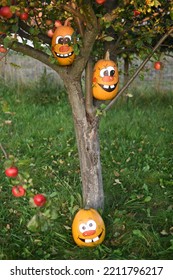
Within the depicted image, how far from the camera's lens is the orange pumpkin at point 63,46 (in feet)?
8.25

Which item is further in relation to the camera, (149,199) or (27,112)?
(27,112)

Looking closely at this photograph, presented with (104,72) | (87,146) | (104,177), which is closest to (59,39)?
(104,72)

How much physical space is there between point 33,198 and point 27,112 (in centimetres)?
357

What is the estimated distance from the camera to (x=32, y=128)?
4746 mm

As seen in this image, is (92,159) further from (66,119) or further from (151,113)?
(151,113)

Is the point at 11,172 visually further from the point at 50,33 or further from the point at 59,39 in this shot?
the point at 50,33

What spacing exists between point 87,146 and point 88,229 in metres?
0.56

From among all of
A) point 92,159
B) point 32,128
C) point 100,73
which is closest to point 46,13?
point 100,73

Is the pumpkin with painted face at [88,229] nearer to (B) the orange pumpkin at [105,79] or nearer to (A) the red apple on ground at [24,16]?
(B) the orange pumpkin at [105,79]

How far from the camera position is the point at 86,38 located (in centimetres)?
244

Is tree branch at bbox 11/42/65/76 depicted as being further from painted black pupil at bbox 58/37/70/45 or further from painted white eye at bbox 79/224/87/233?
painted white eye at bbox 79/224/87/233

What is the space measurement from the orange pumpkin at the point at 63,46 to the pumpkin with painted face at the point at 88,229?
983 millimetres

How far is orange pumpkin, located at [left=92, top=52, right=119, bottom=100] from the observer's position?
2.64 m

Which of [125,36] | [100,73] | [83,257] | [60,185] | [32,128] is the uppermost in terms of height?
[125,36]
